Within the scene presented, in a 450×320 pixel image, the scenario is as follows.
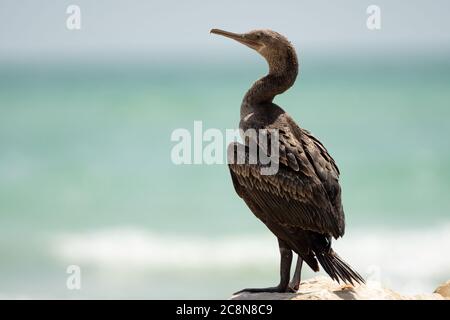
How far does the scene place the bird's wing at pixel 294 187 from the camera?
28.6 feet

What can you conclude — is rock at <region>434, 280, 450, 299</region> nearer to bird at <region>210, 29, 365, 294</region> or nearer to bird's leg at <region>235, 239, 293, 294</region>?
bird at <region>210, 29, 365, 294</region>

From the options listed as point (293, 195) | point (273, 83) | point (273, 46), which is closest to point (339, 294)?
point (293, 195)

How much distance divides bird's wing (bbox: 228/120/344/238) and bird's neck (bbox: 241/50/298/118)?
611 millimetres

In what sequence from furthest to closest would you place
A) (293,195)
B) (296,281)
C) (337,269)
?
(296,281), (293,195), (337,269)

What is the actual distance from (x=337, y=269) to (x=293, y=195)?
0.90m

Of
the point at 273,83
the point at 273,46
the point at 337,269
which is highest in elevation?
the point at 273,46

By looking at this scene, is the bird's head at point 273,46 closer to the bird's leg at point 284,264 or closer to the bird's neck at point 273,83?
the bird's neck at point 273,83

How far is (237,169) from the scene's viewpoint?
905 centimetres

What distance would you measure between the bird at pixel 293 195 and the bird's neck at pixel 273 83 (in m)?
0.12

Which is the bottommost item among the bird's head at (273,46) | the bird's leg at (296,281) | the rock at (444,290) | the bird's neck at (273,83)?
the rock at (444,290)

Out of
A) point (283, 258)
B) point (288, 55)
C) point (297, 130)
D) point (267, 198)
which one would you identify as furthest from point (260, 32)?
point (283, 258)

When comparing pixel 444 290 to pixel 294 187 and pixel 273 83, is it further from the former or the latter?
pixel 273 83

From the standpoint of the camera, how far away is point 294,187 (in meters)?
8.80

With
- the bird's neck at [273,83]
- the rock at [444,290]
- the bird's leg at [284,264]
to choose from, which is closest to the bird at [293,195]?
the bird's leg at [284,264]
